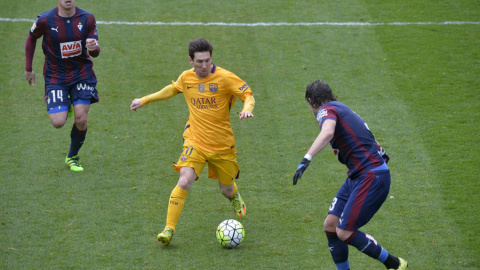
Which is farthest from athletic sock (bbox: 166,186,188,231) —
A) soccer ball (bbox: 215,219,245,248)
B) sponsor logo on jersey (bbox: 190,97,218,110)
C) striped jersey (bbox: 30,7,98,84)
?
striped jersey (bbox: 30,7,98,84)

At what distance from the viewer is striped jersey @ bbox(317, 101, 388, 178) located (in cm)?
555

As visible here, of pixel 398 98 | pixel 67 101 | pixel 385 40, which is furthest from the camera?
pixel 385 40

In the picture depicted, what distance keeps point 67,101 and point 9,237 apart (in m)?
2.26

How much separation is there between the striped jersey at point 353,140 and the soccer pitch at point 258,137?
134 centimetres

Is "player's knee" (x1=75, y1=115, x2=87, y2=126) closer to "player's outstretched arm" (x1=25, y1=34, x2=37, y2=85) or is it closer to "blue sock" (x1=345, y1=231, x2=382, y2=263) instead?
"player's outstretched arm" (x1=25, y1=34, x2=37, y2=85)

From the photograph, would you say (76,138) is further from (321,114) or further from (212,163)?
(321,114)

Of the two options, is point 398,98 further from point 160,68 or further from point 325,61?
point 160,68

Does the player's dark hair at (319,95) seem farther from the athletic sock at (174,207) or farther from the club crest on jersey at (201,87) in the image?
the athletic sock at (174,207)

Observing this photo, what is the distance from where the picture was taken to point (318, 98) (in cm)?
565

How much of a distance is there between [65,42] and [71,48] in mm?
127

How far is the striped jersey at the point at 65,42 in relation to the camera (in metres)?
8.09

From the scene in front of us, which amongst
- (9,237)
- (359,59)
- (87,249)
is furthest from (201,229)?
(359,59)

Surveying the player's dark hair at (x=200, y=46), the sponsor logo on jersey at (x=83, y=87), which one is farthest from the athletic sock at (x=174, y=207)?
the sponsor logo on jersey at (x=83, y=87)

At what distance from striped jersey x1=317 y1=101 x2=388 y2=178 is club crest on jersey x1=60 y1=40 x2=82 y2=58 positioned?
422cm
